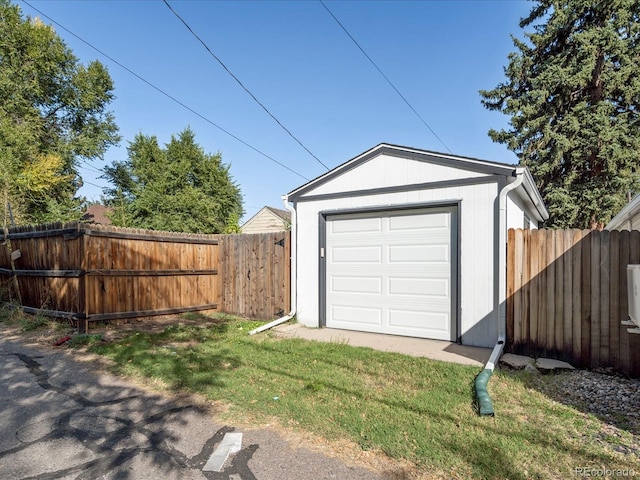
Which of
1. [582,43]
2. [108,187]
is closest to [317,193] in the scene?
[582,43]

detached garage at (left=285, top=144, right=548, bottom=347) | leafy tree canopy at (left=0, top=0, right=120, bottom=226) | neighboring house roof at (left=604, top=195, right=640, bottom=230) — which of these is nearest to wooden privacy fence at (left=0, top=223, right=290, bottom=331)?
detached garage at (left=285, top=144, right=548, bottom=347)

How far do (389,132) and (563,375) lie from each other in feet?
29.9

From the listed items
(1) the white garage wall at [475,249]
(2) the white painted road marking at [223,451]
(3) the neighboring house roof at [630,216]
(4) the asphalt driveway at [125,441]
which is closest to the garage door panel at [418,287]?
(1) the white garage wall at [475,249]

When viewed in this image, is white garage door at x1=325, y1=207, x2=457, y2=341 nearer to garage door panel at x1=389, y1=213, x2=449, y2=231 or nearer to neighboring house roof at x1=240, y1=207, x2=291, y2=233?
garage door panel at x1=389, y1=213, x2=449, y2=231

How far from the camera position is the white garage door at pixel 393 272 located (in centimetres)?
528

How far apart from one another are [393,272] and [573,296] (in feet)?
8.00

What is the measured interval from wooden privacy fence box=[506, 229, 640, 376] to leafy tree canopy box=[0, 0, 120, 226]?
18.2 meters

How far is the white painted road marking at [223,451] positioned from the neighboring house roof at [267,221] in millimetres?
21965

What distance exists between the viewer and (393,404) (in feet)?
10.0

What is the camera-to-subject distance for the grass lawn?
2.27 meters

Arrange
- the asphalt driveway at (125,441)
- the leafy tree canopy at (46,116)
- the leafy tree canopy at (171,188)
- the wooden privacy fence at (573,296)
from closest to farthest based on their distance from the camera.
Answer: the asphalt driveway at (125,441)
the wooden privacy fence at (573,296)
the leafy tree canopy at (46,116)
the leafy tree canopy at (171,188)

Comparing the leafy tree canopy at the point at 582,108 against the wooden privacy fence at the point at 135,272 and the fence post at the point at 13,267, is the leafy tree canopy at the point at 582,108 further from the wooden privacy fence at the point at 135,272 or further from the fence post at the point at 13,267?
the fence post at the point at 13,267

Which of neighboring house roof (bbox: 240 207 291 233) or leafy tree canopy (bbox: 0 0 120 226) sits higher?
leafy tree canopy (bbox: 0 0 120 226)

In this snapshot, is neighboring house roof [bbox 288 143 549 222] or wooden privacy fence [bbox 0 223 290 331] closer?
neighboring house roof [bbox 288 143 549 222]
